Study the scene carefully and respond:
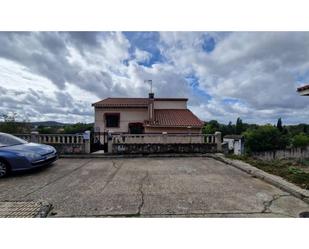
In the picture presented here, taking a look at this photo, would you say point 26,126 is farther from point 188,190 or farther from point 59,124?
point 188,190

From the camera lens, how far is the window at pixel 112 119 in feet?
50.0

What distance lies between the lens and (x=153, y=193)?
3637 mm

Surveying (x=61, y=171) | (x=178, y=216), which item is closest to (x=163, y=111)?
(x=61, y=171)

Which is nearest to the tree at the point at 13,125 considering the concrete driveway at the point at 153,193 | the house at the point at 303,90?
the concrete driveway at the point at 153,193

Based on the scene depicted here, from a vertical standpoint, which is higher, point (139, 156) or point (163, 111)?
point (163, 111)

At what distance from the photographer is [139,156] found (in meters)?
8.13

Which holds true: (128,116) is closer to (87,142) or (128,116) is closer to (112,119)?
(112,119)

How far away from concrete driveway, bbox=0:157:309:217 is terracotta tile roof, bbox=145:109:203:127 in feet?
27.5

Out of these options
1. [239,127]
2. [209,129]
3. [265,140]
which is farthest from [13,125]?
[239,127]

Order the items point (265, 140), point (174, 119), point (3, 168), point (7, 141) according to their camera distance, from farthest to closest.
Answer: point (265, 140)
point (174, 119)
point (7, 141)
point (3, 168)

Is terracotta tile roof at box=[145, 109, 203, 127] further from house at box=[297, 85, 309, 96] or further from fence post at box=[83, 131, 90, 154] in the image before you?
house at box=[297, 85, 309, 96]

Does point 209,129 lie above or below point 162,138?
above

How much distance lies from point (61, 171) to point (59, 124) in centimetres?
887

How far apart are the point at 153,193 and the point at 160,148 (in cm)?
471
